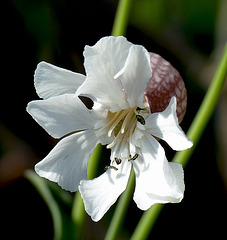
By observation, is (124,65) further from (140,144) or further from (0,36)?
(0,36)

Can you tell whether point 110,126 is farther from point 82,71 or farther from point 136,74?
point 82,71

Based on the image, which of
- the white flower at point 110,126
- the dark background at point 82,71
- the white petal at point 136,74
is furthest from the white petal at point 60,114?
the dark background at point 82,71

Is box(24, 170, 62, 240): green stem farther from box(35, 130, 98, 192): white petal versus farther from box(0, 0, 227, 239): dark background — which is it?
box(0, 0, 227, 239): dark background

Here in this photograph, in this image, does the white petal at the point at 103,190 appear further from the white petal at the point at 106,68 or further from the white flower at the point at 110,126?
the white petal at the point at 106,68

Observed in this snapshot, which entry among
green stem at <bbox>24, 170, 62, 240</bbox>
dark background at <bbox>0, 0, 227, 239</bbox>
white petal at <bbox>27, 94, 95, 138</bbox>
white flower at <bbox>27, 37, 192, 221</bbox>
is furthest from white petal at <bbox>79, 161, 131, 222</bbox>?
dark background at <bbox>0, 0, 227, 239</bbox>

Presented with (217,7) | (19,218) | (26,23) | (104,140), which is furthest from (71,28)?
(104,140)
